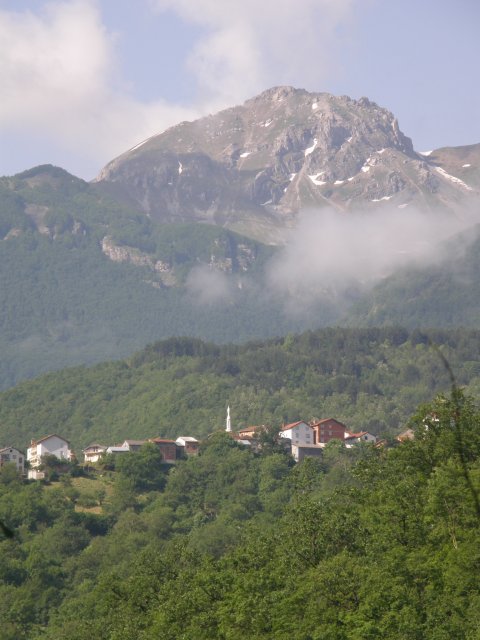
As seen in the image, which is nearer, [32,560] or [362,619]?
[362,619]

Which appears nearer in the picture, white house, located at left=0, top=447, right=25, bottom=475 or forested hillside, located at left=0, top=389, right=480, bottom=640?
forested hillside, located at left=0, top=389, right=480, bottom=640

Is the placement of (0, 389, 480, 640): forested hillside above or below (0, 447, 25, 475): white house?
below

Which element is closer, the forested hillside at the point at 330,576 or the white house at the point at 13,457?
the forested hillside at the point at 330,576

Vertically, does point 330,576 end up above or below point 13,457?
below

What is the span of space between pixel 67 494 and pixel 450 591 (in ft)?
346

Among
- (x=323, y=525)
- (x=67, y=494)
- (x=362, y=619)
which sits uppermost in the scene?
(x=67, y=494)

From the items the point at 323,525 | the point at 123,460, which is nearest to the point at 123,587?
the point at 323,525

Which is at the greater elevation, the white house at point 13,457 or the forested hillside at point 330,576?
the white house at point 13,457

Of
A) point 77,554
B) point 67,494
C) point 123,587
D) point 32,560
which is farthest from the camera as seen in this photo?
→ point 67,494

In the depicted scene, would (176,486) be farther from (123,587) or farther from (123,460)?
(123,587)

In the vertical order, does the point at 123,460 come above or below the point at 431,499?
above

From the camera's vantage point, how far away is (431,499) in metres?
75.4

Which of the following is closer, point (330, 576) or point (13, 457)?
point (330, 576)

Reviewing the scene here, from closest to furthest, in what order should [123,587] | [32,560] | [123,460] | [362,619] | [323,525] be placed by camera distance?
[362,619] < [323,525] < [123,587] < [32,560] < [123,460]
